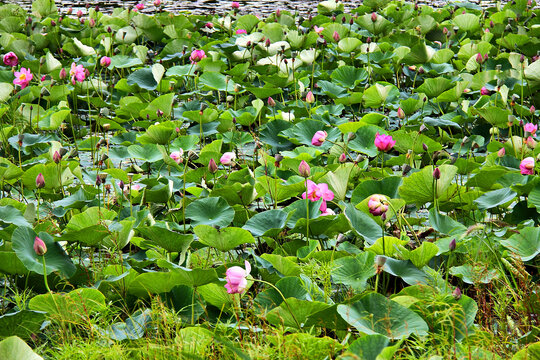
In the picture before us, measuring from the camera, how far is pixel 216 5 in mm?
6137

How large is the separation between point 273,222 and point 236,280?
441 mm

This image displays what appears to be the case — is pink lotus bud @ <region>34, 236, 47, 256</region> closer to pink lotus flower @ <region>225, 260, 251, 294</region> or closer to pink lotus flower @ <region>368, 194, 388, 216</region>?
pink lotus flower @ <region>225, 260, 251, 294</region>

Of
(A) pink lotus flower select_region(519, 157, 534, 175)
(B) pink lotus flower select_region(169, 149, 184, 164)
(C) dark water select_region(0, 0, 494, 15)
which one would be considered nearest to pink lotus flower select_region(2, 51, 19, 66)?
(B) pink lotus flower select_region(169, 149, 184, 164)

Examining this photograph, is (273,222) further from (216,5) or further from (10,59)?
(216,5)

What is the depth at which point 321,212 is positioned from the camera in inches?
77.4

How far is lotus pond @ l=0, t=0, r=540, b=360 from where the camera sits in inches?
58.1

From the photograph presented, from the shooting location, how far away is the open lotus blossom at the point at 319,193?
197 centimetres

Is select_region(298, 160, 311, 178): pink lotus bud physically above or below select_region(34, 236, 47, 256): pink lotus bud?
above

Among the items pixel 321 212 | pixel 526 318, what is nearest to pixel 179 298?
A: pixel 321 212

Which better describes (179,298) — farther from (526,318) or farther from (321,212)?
(526,318)

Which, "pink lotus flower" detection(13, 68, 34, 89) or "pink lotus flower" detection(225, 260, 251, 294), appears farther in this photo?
"pink lotus flower" detection(13, 68, 34, 89)

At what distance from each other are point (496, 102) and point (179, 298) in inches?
75.0

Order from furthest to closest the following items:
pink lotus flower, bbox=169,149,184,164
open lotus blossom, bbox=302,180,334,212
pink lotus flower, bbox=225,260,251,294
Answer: pink lotus flower, bbox=169,149,184,164 → open lotus blossom, bbox=302,180,334,212 → pink lotus flower, bbox=225,260,251,294

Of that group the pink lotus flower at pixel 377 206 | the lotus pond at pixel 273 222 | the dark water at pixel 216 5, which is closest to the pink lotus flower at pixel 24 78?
the lotus pond at pixel 273 222
